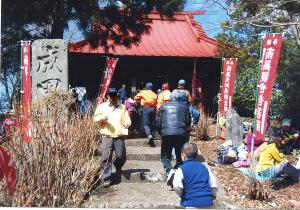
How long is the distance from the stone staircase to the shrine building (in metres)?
5.29

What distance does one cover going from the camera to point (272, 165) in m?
6.61

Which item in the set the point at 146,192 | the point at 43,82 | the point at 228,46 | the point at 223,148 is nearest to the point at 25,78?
the point at 43,82

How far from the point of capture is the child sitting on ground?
4199 mm

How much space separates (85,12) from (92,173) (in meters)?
4.64

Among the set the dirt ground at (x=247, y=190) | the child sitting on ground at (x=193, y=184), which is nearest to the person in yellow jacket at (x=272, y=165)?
the dirt ground at (x=247, y=190)

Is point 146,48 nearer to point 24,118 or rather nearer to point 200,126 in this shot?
point 200,126

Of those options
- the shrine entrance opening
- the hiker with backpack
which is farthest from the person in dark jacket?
the shrine entrance opening

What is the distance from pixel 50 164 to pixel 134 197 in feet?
5.55

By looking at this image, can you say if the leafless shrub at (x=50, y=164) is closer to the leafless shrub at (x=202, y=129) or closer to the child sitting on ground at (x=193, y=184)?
the child sitting on ground at (x=193, y=184)

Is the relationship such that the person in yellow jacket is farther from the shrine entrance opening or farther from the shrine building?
the shrine entrance opening

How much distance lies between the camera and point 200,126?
1005cm

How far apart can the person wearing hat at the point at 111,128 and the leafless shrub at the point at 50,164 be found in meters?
0.64

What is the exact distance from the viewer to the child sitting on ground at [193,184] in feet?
13.8

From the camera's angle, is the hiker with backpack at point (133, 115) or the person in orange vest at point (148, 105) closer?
the person in orange vest at point (148, 105)
